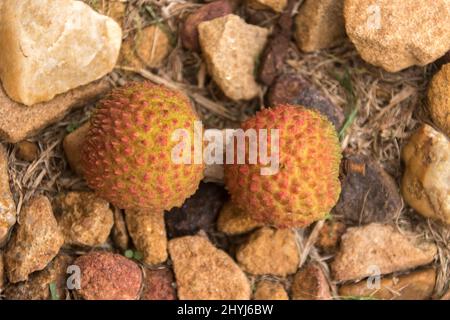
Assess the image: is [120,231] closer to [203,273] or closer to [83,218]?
[83,218]

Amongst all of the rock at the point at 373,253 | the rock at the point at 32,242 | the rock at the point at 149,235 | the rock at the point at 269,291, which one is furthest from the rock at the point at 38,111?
the rock at the point at 373,253

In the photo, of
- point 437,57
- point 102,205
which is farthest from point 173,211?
point 437,57

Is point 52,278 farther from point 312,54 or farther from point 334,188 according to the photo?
point 312,54

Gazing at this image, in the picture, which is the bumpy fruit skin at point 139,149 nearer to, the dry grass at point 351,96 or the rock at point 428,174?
the dry grass at point 351,96

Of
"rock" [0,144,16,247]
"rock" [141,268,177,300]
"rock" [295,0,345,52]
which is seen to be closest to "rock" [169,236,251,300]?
"rock" [141,268,177,300]

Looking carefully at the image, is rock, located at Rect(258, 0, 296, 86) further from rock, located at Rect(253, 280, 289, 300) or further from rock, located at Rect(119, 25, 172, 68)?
rock, located at Rect(253, 280, 289, 300)

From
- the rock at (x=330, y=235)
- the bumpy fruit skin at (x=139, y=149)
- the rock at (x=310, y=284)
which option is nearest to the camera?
the bumpy fruit skin at (x=139, y=149)

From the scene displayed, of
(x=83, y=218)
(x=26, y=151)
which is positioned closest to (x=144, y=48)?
(x=26, y=151)
